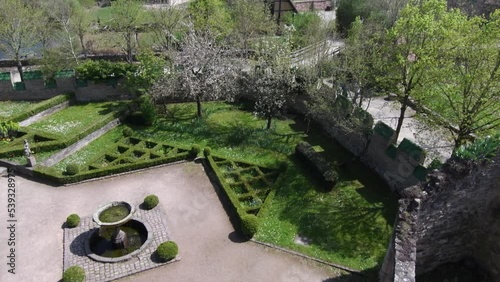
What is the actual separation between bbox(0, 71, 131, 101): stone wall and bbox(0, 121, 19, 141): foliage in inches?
320

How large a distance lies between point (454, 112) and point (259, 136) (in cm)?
1436

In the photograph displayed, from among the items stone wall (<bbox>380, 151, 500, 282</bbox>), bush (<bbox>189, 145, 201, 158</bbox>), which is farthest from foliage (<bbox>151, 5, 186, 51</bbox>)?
stone wall (<bbox>380, 151, 500, 282</bbox>)

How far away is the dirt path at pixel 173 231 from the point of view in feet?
65.7

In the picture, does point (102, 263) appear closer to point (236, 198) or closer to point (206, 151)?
point (236, 198)

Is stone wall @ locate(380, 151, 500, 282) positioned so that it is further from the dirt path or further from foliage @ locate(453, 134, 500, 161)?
the dirt path

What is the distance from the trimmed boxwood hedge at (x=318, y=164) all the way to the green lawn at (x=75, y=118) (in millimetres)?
17028

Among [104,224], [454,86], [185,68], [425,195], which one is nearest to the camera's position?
[425,195]

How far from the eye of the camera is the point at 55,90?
38.6 metres

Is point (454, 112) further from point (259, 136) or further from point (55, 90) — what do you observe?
point (55, 90)

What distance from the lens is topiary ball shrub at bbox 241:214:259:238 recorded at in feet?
71.4

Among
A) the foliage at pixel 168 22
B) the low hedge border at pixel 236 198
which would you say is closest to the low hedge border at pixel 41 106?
the foliage at pixel 168 22

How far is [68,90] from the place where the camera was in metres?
38.6

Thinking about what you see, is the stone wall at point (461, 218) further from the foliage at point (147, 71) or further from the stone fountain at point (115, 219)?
the foliage at point (147, 71)

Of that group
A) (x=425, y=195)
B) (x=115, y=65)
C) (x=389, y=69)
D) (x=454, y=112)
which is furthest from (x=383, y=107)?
(x=115, y=65)
